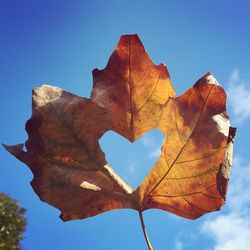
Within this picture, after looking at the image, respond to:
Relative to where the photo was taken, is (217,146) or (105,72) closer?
(217,146)

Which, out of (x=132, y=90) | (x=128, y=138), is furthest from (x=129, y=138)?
(x=132, y=90)

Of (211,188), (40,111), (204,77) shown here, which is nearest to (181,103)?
(204,77)

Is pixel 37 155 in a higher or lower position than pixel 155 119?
lower

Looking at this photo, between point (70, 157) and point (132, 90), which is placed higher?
point (132, 90)

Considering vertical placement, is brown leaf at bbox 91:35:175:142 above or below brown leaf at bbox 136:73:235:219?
above

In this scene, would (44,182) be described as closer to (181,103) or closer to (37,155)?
(37,155)

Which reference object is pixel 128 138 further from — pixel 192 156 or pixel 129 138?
pixel 192 156

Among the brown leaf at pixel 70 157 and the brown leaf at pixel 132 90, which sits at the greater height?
the brown leaf at pixel 132 90
